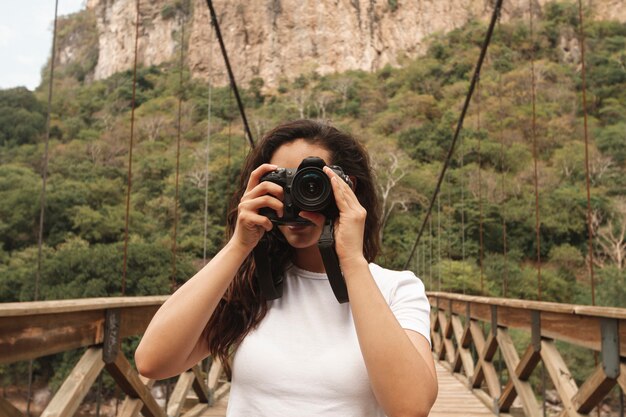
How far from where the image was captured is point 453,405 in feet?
9.03

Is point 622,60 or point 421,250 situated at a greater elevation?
point 622,60

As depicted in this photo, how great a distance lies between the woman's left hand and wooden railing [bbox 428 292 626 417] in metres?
0.86

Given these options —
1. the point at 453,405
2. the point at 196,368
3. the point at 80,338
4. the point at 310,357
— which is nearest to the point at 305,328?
the point at 310,357

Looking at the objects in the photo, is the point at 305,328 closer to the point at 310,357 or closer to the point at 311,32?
the point at 310,357

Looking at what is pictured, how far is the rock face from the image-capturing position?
36.0 metres

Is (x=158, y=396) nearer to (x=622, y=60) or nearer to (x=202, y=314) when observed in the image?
(x=202, y=314)

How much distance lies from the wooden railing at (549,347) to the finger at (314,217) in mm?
875

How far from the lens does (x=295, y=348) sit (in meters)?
0.62

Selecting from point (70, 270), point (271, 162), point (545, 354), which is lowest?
point (70, 270)

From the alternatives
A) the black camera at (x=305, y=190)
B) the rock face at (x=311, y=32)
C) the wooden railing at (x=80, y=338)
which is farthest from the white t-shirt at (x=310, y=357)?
the rock face at (x=311, y=32)

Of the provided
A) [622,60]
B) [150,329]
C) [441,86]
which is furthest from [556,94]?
[150,329]

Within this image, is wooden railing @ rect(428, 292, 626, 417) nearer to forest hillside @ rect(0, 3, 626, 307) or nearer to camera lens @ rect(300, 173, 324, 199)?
camera lens @ rect(300, 173, 324, 199)

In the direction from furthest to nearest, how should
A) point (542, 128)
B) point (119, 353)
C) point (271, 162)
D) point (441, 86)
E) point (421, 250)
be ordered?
1. point (441, 86)
2. point (542, 128)
3. point (421, 250)
4. point (119, 353)
5. point (271, 162)

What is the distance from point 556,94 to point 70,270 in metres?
20.1
